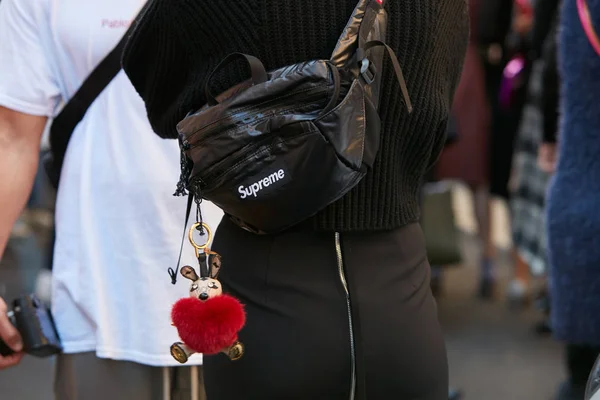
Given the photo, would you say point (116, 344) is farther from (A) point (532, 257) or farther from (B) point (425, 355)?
(A) point (532, 257)

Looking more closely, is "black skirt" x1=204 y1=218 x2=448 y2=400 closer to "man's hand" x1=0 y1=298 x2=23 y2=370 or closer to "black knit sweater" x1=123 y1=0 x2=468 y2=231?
"black knit sweater" x1=123 y1=0 x2=468 y2=231

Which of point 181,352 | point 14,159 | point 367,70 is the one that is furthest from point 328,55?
point 14,159

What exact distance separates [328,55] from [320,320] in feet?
1.23

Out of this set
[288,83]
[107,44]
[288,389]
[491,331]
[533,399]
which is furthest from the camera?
[491,331]

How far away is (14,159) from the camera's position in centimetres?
184

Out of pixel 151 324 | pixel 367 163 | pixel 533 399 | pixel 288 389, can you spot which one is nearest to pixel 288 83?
pixel 367 163

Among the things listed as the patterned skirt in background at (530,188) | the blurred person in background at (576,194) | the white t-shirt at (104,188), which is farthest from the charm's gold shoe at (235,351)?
the patterned skirt in background at (530,188)

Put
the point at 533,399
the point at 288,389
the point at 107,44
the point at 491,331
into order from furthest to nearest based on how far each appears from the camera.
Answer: the point at 491,331
the point at 533,399
the point at 107,44
the point at 288,389

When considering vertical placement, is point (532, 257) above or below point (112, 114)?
below

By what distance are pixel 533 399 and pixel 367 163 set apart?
2811 mm

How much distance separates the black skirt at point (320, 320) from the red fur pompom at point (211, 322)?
64 millimetres

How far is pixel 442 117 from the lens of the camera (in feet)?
4.85

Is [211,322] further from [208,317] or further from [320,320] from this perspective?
[320,320]

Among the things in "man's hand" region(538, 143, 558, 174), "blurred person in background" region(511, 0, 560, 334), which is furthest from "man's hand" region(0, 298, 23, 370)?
"blurred person in background" region(511, 0, 560, 334)
